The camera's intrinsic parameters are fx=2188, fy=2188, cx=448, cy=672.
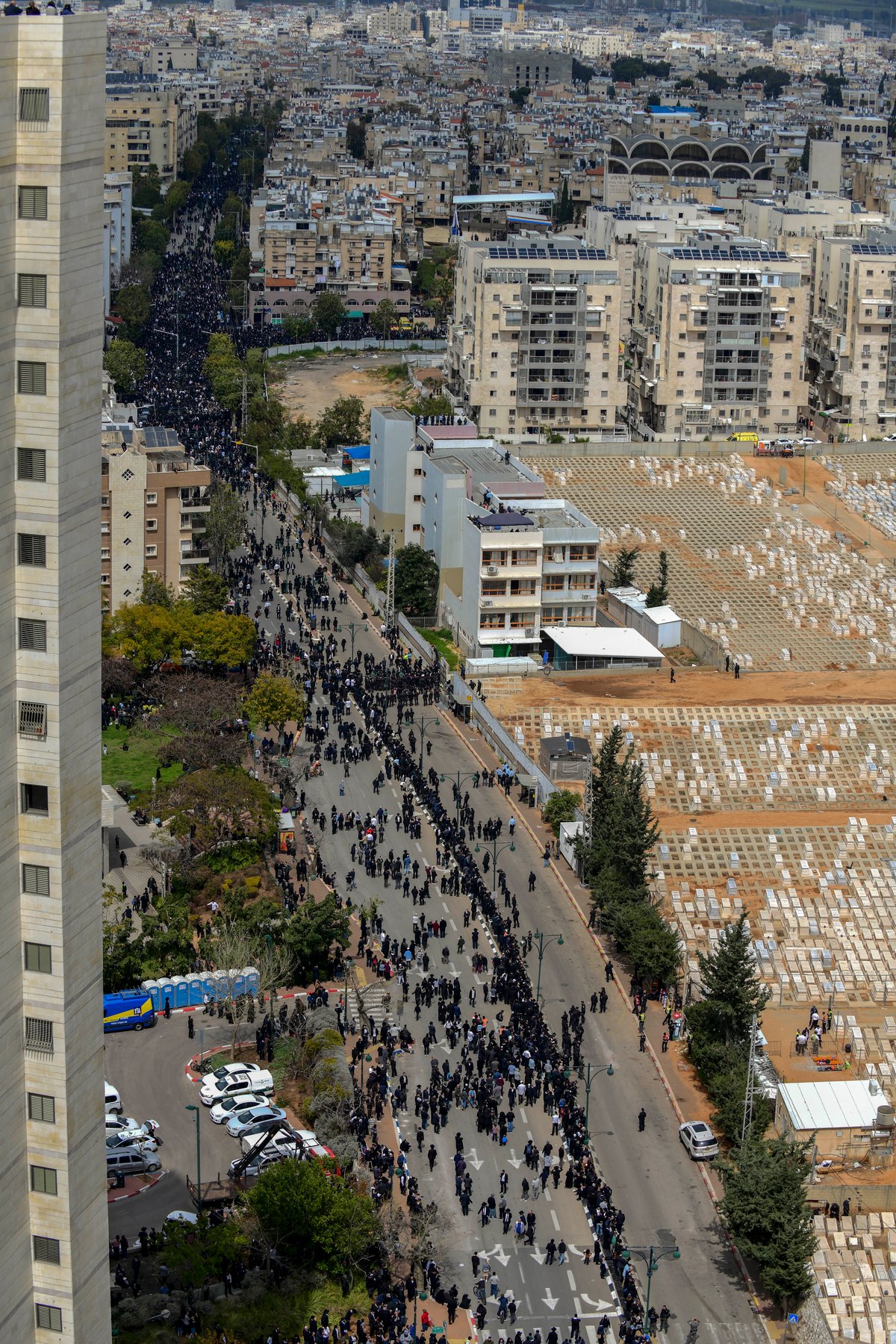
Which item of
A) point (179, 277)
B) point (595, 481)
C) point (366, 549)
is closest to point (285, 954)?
point (366, 549)

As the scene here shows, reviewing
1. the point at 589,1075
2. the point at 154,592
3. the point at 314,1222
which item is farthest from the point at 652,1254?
the point at 154,592

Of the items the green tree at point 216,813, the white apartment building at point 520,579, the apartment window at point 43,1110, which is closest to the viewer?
the apartment window at point 43,1110

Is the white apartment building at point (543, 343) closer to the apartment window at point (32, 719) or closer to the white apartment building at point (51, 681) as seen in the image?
the white apartment building at point (51, 681)

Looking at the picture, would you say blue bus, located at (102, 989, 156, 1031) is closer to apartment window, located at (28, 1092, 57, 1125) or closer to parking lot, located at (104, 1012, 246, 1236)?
parking lot, located at (104, 1012, 246, 1236)

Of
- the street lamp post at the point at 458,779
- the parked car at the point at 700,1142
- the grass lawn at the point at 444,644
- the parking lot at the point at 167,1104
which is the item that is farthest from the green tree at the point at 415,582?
the parked car at the point at 700,1142

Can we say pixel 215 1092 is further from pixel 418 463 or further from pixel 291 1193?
pixel 418 463

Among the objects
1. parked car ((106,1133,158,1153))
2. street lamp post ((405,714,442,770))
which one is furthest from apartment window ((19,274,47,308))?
street lamp post ((405,714,442,770))
